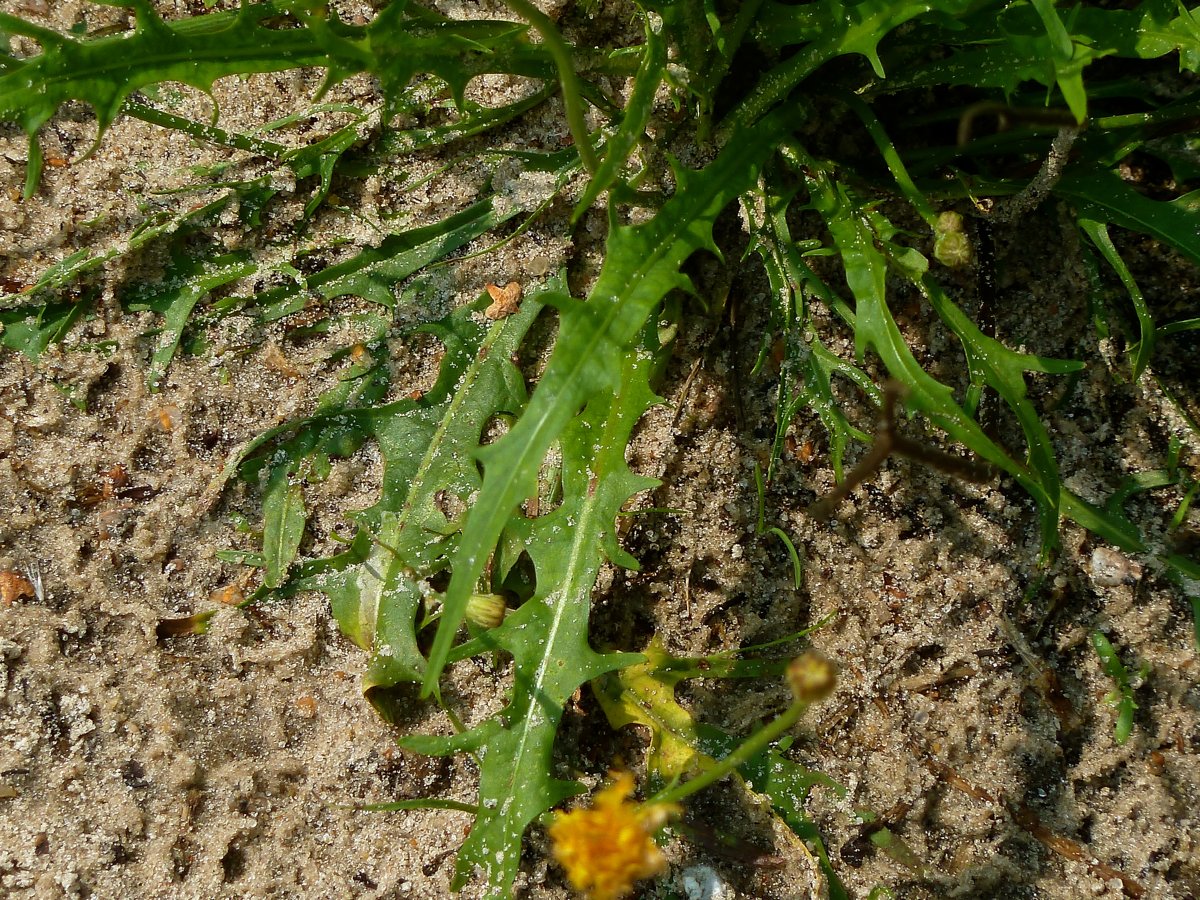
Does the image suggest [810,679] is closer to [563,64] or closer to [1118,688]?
[563,64]

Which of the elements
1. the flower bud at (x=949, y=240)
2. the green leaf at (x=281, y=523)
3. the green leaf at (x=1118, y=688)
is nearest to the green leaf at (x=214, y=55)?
the green leaf at (x=281, y=523)

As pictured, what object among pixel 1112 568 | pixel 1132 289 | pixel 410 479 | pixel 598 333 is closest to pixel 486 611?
pixel 410 479

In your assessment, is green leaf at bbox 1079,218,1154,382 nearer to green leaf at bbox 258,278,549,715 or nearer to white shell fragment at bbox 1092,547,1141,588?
white shell fragment at bbox 1092,547,1141,588

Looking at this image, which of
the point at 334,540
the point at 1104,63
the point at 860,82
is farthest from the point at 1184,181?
the point at 334,540

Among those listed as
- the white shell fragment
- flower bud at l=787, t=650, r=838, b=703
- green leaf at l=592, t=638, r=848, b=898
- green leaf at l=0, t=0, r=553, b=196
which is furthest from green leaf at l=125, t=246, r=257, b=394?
the white shell fragment

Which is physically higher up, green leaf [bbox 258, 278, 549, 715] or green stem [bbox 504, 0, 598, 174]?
green stem [bbox 504, 0, 598, 174]

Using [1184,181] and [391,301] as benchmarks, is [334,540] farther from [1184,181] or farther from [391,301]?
[1184,181]
